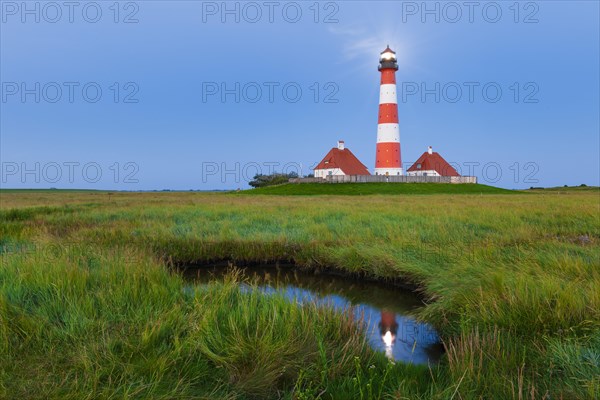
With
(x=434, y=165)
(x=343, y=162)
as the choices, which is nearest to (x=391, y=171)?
(x=343, y=162)

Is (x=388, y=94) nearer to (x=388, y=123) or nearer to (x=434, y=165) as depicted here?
(x=388, y=123)

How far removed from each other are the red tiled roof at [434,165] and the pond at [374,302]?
196 ft

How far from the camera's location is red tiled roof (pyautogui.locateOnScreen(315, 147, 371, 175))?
6088 centimetres

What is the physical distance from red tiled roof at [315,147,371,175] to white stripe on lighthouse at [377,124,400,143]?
387 inches

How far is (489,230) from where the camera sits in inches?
472

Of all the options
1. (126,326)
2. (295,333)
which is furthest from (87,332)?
(295,333)

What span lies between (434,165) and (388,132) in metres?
17.6

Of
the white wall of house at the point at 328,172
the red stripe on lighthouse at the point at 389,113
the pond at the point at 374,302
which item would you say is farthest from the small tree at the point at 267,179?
the pond at the point at 374,302

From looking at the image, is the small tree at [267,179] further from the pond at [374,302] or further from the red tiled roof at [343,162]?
the pond at [374,302]

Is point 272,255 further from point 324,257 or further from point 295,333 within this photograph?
point 295,333

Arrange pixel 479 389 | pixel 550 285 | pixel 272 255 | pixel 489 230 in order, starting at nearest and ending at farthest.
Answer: pixel 479 389 < pixel 550 285 < pixel 272 255 < pixel 489 230

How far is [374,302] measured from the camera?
7.20 meters

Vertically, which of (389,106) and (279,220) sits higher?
(389,106)

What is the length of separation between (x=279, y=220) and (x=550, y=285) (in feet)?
35.9
